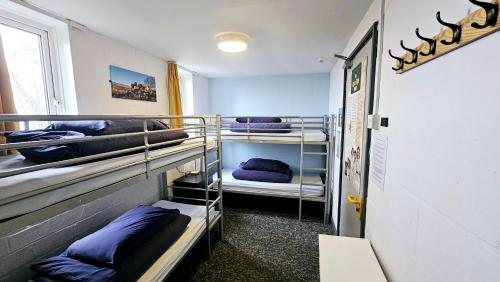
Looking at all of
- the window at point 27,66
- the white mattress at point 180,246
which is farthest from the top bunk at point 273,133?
the window at point 27,66

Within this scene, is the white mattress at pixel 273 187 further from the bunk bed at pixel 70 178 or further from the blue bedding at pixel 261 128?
the bunk bed at pixel 70 178

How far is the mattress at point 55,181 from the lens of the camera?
749mm

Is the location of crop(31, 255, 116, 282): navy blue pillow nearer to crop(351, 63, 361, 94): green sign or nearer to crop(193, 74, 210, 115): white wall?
crop(351, 63, 361, 94): green sign

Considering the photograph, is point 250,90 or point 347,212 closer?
point 347,212

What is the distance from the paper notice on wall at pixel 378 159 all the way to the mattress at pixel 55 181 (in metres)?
1.51

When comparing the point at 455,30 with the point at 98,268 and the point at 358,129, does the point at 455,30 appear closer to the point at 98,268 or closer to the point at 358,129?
the point at 358,129

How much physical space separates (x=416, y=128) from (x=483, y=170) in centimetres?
37

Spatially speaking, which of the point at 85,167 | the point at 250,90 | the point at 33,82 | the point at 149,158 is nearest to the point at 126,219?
the point at 149,158

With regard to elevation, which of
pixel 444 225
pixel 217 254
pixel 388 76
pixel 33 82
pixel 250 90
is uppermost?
pixel 250 90

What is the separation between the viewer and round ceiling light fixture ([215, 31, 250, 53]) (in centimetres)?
200

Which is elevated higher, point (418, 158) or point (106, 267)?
point (418, 158)

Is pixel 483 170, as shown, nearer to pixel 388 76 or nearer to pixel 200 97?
pixel 388 76

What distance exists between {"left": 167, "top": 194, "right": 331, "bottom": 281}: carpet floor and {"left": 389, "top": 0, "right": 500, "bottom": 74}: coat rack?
2074 mm

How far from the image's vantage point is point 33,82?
1764mm
